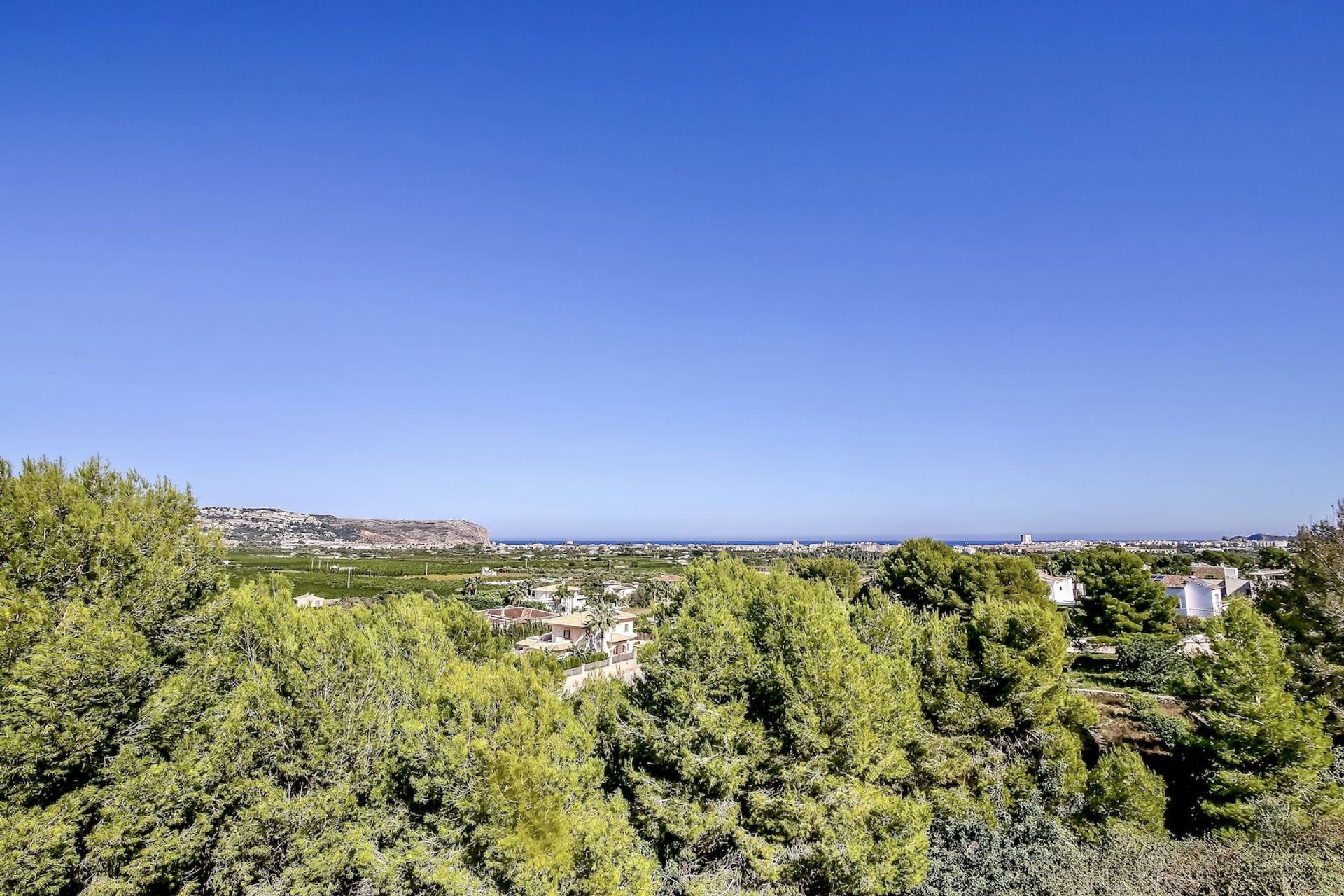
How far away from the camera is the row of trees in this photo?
10758 mm

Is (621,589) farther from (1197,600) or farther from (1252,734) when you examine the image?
(1252,734)

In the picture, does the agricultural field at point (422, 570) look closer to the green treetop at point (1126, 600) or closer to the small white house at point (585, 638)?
the small white house at point (585, 638)

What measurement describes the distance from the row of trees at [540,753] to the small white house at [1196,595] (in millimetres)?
48161

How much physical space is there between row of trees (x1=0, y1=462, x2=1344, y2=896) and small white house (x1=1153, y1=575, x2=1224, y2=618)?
4816cm

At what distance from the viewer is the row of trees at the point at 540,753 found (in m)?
10.8

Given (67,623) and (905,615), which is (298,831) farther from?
(905,615)

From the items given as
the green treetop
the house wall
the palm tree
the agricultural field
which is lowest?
the agricultural field

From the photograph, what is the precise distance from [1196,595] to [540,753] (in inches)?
2788

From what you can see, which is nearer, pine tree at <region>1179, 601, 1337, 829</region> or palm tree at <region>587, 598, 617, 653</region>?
pine tree at <region>1179, 601, 1337, 829</region>

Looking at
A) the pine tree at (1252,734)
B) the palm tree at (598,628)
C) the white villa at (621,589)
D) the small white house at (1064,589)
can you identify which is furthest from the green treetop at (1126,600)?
the white villa at (621,589)

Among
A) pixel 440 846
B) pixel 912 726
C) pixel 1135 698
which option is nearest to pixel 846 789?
pixel 912 726

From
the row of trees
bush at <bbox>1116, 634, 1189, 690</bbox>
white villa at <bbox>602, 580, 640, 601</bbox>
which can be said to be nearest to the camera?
the row of trees

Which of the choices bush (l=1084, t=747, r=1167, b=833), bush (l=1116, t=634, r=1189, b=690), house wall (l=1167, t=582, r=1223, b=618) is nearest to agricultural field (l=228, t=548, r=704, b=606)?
bush (l=1116, t=634, r=1189, b=690)

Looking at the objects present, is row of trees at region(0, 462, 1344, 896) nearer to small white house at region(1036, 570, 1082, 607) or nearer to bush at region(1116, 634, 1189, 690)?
bush at region(1116, 634, 1189, 690)
